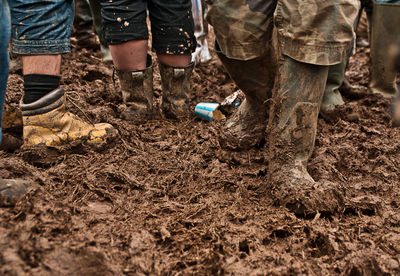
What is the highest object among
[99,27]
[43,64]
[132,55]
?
[43,64]

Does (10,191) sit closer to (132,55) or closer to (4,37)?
(4,37)

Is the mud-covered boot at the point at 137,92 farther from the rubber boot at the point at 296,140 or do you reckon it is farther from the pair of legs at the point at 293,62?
the rubber boot at the point at 296,140

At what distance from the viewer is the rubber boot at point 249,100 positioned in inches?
69.0

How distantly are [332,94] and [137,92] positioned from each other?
4.49 ft

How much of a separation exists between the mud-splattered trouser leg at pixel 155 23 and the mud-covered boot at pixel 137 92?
0.19 m

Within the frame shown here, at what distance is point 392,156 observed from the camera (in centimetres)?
193

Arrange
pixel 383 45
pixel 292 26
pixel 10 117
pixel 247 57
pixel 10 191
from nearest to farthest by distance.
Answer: pixel 10 191
pixel 292 26
pixel 247 57
pixel 10 117
pixel 383 45

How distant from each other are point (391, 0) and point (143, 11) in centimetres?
186

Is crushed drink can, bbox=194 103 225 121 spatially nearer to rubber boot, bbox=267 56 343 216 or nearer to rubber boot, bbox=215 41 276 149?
rubber boot, bbox=215 41 276 149

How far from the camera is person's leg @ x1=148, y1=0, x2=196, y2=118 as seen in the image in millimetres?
2281

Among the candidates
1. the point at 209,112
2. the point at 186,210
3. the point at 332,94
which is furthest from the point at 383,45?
the point at 186,210

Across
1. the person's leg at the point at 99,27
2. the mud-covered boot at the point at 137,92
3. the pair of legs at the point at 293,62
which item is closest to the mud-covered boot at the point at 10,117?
the mud-covered boot at the point at 137,92

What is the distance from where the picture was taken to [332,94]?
2654mm

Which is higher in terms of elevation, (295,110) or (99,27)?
(295,110)
